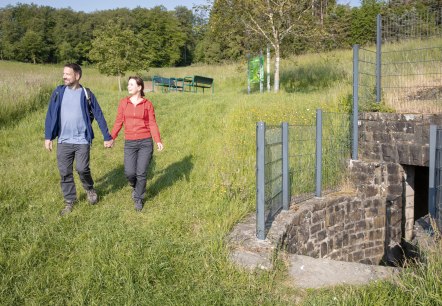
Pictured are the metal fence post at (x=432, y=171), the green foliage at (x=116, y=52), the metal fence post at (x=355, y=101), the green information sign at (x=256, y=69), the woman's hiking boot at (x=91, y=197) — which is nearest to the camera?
the woman's hiking boot at (x=91, y=197)

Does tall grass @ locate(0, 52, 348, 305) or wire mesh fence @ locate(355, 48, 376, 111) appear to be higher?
wire mesh fence @ locate(355, 48, 376, 111)

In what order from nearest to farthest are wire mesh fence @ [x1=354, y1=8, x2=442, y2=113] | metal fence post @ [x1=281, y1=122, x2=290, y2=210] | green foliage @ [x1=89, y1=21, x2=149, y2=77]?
metal fence post @ [x1=281, y1=122, x2=290, y2=210] < wire mesh fence @ [x1=354, y1=8, x2=442, y2=113] < green foliage @ [x1=89, y1=21, x2=149, y2=77]

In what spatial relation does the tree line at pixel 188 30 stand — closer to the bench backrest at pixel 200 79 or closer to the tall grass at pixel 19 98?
the bench backrest at pixel 200 79

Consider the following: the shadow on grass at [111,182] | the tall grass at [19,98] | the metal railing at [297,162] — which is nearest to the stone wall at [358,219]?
the metal railing at [297,162]

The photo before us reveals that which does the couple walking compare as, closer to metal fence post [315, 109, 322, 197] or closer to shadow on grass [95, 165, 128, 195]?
shadow on grass [95, 165, 128, 195]

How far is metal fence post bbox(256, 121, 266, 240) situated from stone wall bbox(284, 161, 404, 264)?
3.48 ft

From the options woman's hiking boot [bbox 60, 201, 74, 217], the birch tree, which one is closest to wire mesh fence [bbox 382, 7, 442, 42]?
the birch tree

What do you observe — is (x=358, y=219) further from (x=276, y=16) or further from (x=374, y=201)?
(x=276, y=16)

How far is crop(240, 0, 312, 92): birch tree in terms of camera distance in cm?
1337

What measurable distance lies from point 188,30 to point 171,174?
71896mm

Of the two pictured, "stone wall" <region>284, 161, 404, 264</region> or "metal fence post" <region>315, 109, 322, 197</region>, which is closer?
"stone wall" <region>284, 161, 404, 264</region>

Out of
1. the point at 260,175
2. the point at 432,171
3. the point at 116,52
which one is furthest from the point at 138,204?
the point at 116,52

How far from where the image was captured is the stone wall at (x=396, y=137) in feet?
24.5

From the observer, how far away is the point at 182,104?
46.2ft
